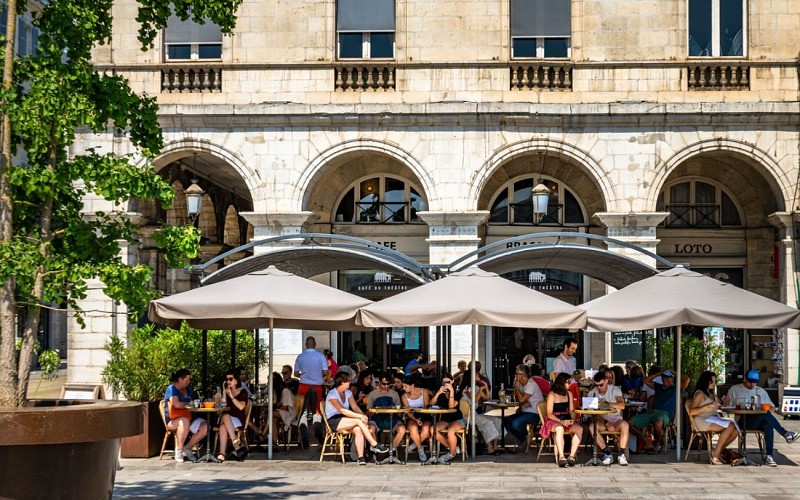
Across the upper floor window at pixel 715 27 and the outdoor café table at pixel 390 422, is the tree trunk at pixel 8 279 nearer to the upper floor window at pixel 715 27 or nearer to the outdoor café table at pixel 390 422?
the outdoor café table at pixel 390 422

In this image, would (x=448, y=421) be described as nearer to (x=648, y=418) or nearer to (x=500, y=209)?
(x=648, y=418)

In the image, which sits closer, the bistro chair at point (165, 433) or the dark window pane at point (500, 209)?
the bistro chair at point (165, 433)

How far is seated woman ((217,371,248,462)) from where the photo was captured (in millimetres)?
15969

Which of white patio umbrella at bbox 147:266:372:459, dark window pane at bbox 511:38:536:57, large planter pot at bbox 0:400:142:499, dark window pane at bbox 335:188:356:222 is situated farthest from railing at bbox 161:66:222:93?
large planter pot at bbox 0:400:142:499

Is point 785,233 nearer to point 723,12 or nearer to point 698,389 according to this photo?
point 723,12

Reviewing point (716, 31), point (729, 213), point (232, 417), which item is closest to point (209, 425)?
point (232, 417)

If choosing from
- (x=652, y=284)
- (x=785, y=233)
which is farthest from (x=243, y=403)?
(x=785, y=233)

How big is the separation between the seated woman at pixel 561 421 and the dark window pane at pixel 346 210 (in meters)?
11.0

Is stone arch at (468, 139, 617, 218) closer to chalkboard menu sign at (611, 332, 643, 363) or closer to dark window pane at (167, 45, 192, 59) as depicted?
chalkboard menu sign at (611, 332, 643, 363)

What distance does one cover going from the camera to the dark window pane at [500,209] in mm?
26203

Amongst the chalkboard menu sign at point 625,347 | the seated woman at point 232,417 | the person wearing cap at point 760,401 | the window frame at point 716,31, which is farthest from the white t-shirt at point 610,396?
the window frame at point 716,31

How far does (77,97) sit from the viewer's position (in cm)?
1025

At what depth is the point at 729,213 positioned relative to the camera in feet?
85.7

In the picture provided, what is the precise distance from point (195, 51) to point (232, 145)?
7.36ft
